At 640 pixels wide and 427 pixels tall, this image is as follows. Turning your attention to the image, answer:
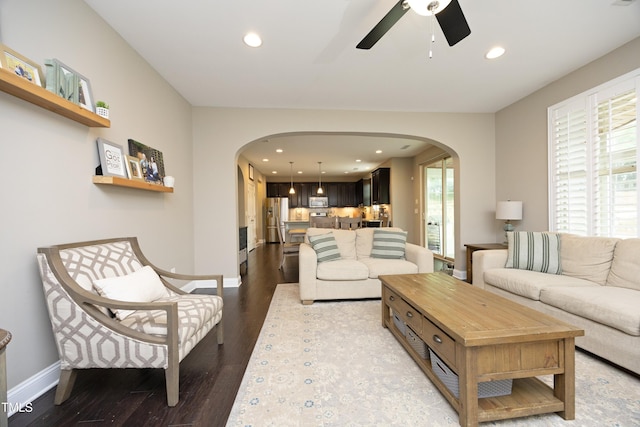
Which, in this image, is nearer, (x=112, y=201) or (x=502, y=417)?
(x=502, y=417)

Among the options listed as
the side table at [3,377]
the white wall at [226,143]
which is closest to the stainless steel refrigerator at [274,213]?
the white wall at [226,143]

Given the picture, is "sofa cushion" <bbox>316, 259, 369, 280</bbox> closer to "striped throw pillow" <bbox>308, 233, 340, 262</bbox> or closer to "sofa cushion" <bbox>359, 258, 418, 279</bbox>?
"sofa cushion" <bbox>359, 258, 418, 279</bbox>

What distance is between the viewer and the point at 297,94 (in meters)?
3.42

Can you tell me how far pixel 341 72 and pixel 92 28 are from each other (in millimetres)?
2236

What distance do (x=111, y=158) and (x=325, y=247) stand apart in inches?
93.8

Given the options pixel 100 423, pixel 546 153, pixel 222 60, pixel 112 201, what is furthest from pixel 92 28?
pixel 546 153

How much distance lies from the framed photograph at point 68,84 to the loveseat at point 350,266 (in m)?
2.36

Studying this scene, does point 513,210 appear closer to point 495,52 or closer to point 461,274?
point 461,274

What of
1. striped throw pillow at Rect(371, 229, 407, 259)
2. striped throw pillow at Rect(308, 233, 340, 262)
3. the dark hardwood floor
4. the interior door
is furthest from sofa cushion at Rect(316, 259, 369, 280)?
the interior door

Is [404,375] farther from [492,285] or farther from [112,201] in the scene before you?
[112,201]

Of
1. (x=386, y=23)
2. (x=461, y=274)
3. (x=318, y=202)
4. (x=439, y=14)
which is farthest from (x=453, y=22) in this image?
(x=318, y=202)

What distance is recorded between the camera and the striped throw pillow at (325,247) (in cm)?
333

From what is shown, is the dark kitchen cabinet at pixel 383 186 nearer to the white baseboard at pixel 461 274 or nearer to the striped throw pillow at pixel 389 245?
the white baseboard at pixel 461 274

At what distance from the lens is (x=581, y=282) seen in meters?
2.32
